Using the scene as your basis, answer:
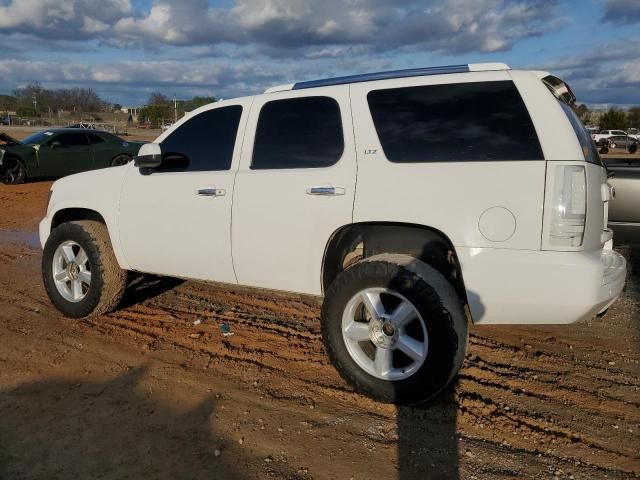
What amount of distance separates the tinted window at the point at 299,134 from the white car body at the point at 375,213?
6 centimetres

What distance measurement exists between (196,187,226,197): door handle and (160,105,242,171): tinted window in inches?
7.5

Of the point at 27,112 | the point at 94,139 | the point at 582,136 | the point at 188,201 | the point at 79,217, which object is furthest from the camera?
the point at 27,112

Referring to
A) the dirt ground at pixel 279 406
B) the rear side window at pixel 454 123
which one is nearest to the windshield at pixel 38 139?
the dirt ground at pixel 279 406

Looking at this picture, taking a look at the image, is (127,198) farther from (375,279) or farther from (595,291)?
(595,291)

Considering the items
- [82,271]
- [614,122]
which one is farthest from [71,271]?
[614,122]

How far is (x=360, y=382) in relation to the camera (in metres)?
3.44

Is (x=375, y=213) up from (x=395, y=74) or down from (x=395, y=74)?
down

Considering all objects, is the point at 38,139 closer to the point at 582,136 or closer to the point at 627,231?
the point at 627,231

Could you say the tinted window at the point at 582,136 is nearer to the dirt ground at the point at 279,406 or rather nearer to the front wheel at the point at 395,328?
the front wheel at the point at 395,328

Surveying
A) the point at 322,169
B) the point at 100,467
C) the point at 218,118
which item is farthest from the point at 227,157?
the point at 100,467

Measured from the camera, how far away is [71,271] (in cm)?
498

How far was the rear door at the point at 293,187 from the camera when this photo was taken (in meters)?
3.59

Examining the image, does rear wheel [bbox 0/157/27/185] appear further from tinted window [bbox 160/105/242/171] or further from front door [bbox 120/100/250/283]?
tinted window [bbox 160/105/242/171]

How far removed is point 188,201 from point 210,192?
25cm
